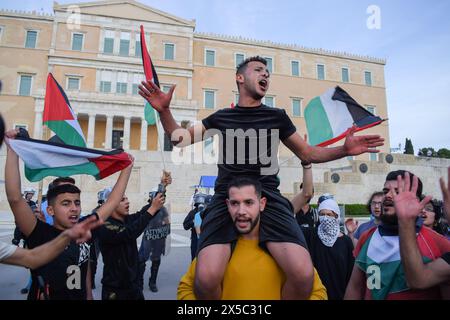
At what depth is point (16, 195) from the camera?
8.12ft

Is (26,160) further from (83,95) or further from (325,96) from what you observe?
(83,95)

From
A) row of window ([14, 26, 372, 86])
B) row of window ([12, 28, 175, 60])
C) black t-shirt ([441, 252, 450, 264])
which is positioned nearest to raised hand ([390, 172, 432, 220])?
black t-shirt ([441, 252, 450, 264])

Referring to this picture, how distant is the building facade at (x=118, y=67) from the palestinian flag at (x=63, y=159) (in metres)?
28.7

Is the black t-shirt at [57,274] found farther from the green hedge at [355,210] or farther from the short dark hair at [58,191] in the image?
the green hedge at [355,210]

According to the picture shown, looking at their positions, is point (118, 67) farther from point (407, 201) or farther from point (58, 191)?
point (407, 201)

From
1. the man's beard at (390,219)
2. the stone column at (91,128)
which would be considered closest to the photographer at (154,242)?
the man's beard at (390,219)

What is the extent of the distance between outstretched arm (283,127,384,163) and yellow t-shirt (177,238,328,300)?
97 centimetres

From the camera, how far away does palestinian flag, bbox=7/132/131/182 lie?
320 centimetres

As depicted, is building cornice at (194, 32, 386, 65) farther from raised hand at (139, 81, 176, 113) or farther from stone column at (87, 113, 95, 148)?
raised hand at (139, 81, 176, 113)

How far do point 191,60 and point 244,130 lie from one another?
1520 inches

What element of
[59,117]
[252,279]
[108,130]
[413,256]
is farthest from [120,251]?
[108,130]

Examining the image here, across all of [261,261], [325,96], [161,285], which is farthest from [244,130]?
[161,285]

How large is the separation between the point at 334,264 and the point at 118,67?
37441 millimetres

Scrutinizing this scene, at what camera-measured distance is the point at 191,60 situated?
39.1m
